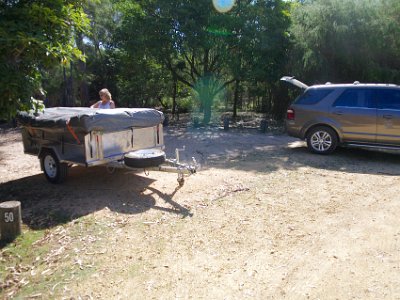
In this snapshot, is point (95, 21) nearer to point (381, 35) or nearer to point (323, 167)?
point (381, 35)

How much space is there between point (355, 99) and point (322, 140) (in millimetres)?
1200

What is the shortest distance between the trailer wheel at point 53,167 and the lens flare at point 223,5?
10.8 m

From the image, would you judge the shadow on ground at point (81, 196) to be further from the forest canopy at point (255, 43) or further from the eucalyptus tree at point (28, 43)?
the forest canopy at point (255, 43)

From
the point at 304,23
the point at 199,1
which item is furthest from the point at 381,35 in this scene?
the point at 199,1

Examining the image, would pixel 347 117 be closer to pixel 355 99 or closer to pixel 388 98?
pixel 355 99

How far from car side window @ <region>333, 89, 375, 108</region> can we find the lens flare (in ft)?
26.5

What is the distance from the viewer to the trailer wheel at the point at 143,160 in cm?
602

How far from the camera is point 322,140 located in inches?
363

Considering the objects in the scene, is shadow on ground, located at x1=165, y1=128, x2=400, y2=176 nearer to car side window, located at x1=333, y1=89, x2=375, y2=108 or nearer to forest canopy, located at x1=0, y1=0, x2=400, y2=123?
car side window, located at x1=333, y1=89, x2=375, y2=108

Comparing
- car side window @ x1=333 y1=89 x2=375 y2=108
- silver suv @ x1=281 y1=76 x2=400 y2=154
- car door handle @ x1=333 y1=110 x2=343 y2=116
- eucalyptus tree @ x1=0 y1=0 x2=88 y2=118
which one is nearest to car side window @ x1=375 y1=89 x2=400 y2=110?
silver suv @ x1=281 y1=76 x2=400 y2=154

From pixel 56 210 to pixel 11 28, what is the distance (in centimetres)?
267

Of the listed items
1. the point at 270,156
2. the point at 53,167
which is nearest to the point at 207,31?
the point at 270,156

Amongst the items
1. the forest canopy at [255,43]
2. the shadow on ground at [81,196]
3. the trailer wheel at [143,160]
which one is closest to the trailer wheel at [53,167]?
the shadow on ground at [81,196]

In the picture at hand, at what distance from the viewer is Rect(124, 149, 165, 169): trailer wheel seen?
6020 millimetres
